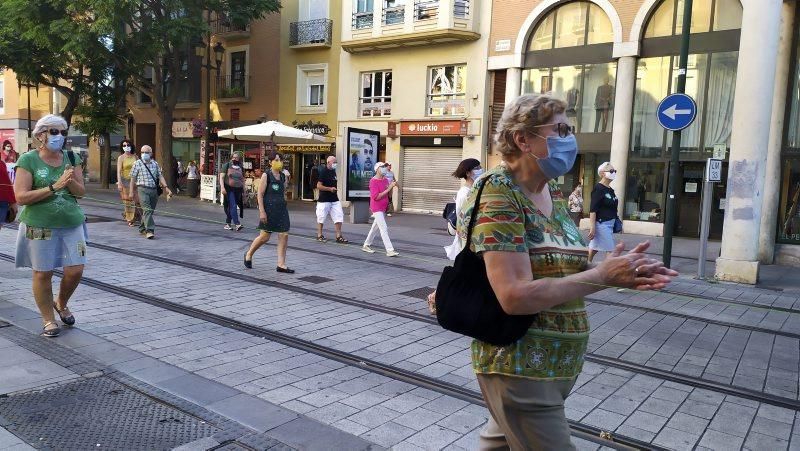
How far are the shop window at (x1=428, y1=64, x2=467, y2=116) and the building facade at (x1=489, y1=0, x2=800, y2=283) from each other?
1.27m

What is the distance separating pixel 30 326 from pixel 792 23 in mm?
14540

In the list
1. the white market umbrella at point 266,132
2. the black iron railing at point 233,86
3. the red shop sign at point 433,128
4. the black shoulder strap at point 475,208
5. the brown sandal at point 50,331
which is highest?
the black iron railing at point 233,86

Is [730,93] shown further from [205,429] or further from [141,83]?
[141,83]

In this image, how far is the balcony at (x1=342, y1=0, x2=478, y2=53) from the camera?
70.2 feet

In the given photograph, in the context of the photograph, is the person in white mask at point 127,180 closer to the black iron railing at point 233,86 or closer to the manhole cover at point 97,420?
the manhole cover at point 97,420

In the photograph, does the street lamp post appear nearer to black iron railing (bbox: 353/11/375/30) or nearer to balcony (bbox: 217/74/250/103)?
balcony (bbox: 217/74/250/103)

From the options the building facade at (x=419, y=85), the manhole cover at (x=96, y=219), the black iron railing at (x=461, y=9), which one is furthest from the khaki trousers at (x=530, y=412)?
the black iron railing at (x=461, y=9)

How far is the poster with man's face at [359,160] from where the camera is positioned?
662 inches

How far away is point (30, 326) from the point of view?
18.4 ft

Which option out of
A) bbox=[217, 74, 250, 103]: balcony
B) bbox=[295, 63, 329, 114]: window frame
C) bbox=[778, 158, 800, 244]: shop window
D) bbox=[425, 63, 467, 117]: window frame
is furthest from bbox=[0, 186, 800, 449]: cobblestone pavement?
bbox=[217, 74, 250, 103]: balcony

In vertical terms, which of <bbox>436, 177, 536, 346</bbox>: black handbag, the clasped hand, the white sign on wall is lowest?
the white sign on wall

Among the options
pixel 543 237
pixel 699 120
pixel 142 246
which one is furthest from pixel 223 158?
pixel 543 237

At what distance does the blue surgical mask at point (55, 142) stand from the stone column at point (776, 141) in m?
12.9

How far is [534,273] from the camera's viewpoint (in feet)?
6.72
